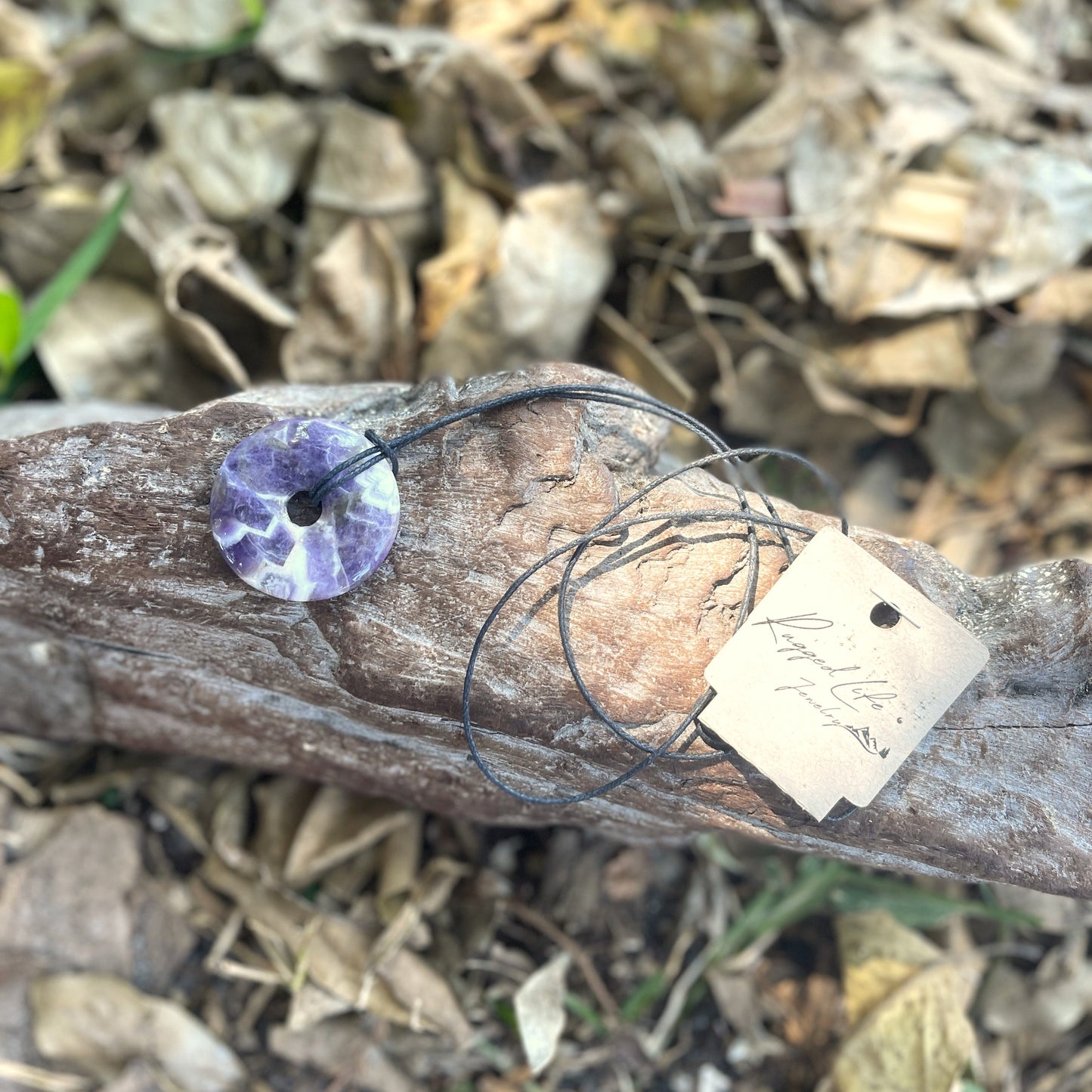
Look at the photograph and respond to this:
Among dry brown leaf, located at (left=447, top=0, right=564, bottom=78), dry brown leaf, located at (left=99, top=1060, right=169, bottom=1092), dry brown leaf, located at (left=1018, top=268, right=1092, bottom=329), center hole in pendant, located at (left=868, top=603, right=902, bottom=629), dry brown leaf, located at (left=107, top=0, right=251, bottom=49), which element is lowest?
dry brown leaf, located at (left=99, top=1060, right=169, bottom=1092)

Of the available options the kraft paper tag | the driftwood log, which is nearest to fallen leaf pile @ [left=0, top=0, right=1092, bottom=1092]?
the driftwood log

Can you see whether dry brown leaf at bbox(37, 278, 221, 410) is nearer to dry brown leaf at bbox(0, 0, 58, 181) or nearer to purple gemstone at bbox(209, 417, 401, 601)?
dry brown leaf at bbox(0, 0, 58, 181)

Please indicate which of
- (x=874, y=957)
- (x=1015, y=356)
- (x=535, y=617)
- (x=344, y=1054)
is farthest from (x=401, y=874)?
(x=1015, y=356)

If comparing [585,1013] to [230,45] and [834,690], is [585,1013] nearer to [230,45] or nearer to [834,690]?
[834,690]

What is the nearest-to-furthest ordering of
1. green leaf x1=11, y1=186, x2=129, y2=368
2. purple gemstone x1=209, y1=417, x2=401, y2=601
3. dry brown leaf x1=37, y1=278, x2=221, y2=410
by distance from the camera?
purple gemstone x1=209, y1=417, x2=401, y2=601
green leaf x1=11, y1=186, x2=129, y2=368
dry brown leaf x1=37, y1=278, x2=221, y2=410

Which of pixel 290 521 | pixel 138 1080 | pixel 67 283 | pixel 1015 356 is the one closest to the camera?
pixel 290 521

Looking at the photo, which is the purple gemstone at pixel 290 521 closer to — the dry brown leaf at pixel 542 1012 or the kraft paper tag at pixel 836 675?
the kraft paper tag at pixel 836 675

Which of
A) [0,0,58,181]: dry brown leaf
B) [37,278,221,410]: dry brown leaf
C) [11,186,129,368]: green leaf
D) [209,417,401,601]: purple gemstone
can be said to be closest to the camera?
[209,417,401,601]: purple gemstone

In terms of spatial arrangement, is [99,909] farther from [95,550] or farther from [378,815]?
[95,550]
